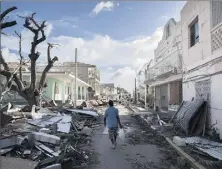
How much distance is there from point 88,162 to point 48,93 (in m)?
26.4

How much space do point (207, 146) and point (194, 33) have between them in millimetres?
7635

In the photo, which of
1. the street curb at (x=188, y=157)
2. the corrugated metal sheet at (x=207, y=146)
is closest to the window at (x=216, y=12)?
the corrugated metal sheet at (x=207, y=146)

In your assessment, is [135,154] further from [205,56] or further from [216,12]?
[216,12]

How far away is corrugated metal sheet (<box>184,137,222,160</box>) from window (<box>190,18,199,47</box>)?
5.93 metres

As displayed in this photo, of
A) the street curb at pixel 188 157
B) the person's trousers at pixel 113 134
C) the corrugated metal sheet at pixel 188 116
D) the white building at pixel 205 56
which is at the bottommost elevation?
the street curb at pixel 188 157

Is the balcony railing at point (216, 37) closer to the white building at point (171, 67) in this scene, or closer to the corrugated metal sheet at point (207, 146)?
the corrugated metal sheet at point (207, 146)

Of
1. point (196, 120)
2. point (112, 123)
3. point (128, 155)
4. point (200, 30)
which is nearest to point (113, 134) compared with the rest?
point (112, 123)

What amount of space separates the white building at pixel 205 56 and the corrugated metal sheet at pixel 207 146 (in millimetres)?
1038

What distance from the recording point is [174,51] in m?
22.3

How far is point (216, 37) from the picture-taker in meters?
11.4

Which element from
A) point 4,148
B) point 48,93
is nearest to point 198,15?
point 4,148

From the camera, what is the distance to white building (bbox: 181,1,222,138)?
11.3m

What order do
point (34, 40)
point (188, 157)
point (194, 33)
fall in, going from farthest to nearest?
point (34, 40)
point (194, 33)
point (188, 157)

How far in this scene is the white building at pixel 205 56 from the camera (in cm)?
1126
